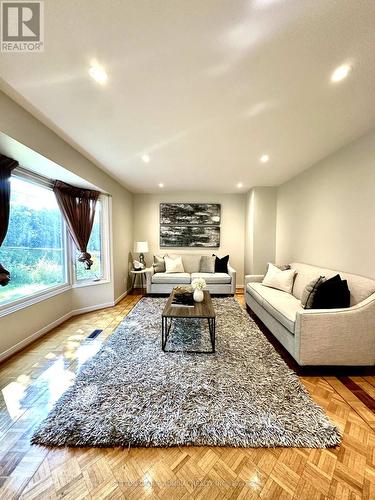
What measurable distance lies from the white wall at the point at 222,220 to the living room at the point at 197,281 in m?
1.50

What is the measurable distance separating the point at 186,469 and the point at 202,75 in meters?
2.59

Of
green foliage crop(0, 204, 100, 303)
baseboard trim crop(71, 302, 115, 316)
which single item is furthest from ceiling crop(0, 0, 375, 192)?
baseboard trim crop(71, 302, 115, 316)

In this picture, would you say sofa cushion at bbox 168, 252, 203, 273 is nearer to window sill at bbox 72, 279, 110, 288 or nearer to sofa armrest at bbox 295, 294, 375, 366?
window sill at bbox 72, 279, 110, 288

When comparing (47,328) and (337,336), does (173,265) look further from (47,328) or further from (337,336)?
(337,336)

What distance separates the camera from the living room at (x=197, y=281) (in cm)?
117

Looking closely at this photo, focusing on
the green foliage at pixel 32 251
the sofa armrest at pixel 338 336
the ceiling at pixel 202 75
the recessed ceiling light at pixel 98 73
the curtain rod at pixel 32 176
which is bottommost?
the sofa armrest at pixel 338 336

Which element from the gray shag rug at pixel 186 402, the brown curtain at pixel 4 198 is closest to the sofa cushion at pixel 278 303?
the gray shag rug at pixel 186 402

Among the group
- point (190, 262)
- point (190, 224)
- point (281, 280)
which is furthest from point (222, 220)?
point (281, 280)

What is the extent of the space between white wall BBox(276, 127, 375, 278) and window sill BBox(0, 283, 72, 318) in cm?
410

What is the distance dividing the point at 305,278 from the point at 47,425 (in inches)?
129

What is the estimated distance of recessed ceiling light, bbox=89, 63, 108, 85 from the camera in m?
1.47

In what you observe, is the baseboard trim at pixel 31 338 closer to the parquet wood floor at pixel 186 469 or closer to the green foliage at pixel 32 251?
the green foliage at pixel 32 251

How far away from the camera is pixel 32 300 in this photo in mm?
2730

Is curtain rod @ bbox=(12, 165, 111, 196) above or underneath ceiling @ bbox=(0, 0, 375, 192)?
underneath
